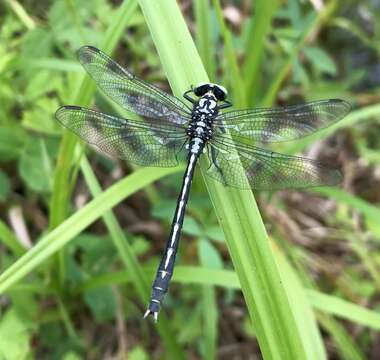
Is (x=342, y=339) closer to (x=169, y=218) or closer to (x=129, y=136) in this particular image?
(x=169, y=218)

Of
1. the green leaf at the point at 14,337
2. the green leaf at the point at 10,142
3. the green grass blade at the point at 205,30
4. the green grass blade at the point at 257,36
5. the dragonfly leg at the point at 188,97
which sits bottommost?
the green leaf at the point at 14,337

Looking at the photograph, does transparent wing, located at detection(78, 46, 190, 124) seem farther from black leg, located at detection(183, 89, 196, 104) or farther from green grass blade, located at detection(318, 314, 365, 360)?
green grass blade, located at detection(318, 314, 365, 360)

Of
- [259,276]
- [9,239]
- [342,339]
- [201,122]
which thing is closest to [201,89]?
[201,122]

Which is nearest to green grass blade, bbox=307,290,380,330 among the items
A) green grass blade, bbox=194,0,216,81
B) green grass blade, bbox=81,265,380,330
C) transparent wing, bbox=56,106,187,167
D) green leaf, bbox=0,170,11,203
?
green grass blade, bbox=81,265,380,330

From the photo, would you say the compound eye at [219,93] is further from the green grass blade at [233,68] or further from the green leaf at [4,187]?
the green leaf at [4,187]

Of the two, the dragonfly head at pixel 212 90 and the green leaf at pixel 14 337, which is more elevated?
the dragonfly head at pixel 212 90

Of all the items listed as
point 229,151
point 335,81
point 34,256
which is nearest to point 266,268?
point 229,151

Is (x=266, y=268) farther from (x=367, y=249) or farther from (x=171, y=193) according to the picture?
(x=367, y=249)

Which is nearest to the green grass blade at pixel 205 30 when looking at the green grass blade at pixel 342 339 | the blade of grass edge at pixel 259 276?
the blade of grass edge at pixel 259 276
